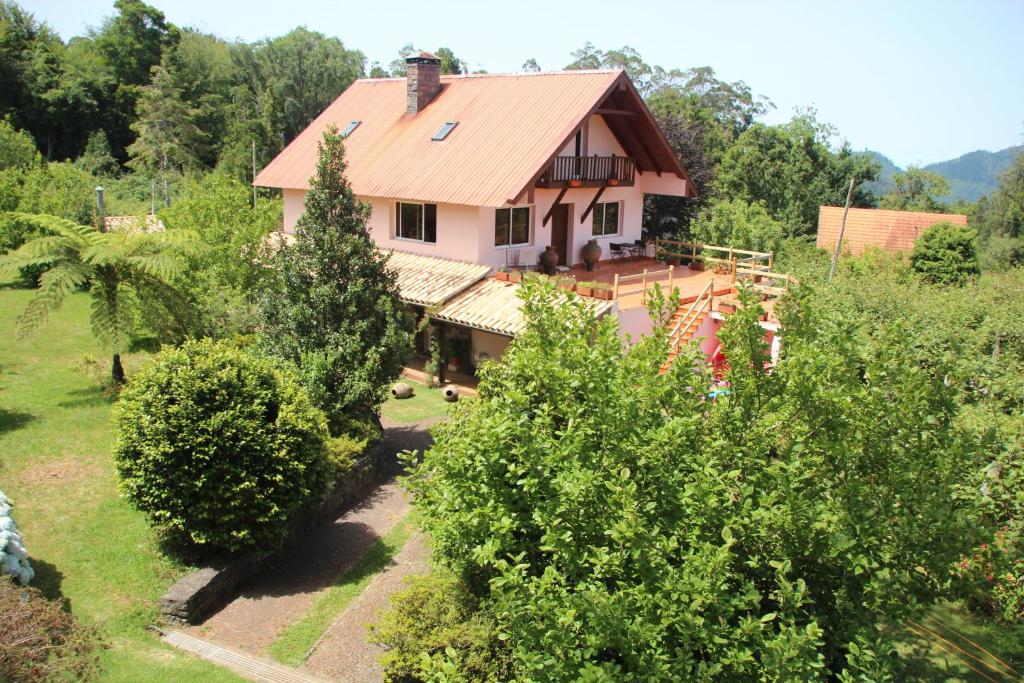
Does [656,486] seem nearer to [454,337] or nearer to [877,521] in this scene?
[877,521]

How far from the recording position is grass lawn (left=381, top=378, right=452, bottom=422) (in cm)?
2057

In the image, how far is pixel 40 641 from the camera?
10.2 meters

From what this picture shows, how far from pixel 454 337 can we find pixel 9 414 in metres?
11.7

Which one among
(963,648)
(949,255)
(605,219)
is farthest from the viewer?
(949,255)

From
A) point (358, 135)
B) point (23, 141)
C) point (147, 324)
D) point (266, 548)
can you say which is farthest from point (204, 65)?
point (266, 548)

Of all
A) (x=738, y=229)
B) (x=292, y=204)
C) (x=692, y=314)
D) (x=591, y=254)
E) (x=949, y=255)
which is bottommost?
(x=692, y=314)

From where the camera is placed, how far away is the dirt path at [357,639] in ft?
36.4

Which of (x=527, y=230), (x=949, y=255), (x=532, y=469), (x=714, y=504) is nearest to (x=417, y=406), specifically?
(x=527, y=230)

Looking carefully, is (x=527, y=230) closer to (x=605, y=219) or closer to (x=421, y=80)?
(x=605, y=219)

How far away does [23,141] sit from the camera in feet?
122

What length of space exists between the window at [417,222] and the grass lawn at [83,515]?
9485mm

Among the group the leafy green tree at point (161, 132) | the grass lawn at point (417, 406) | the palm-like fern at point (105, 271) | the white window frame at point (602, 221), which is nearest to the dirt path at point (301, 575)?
the grass lawn at point (417, 406)

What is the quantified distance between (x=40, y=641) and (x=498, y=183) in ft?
54.8

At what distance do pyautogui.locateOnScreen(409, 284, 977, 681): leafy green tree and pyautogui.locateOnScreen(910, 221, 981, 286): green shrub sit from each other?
2572cm
